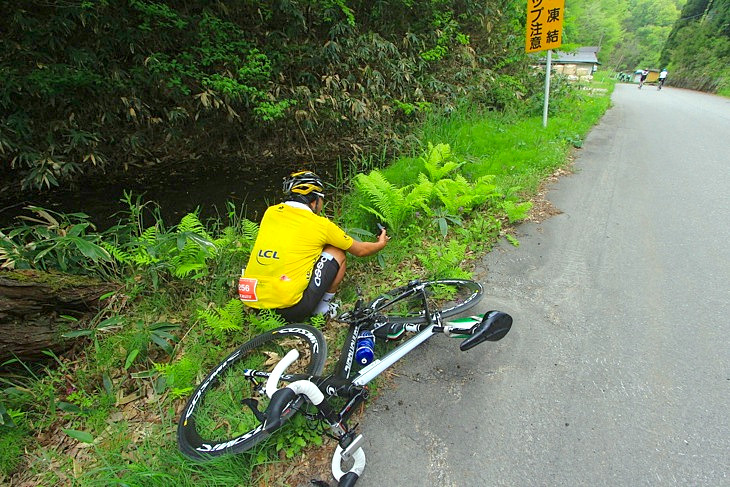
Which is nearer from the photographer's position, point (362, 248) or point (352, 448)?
point (352, 448)

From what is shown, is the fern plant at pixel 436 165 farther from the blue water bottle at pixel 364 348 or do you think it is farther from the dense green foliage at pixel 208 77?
the blue water bottle at pixel 364 348

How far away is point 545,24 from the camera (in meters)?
7.77

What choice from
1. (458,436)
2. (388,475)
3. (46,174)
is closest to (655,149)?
(458,436)

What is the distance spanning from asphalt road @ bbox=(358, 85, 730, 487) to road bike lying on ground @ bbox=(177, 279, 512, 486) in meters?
0.31

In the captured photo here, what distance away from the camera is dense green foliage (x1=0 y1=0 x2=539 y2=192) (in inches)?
218

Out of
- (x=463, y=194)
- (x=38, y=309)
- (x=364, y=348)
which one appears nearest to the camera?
(x=364, y=348)

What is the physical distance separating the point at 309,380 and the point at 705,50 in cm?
4547

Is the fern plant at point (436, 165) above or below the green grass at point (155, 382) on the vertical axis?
above

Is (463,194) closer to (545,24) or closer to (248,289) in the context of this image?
(248,289)

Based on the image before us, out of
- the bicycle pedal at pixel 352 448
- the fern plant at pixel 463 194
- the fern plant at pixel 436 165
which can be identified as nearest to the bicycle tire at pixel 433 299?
the bicycle pedal at pixel 352 448

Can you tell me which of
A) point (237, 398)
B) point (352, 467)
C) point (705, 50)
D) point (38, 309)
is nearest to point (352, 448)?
point (352, 467)

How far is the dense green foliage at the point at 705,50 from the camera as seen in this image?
26.7 m

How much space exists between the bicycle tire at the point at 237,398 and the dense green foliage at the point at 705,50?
31.7m

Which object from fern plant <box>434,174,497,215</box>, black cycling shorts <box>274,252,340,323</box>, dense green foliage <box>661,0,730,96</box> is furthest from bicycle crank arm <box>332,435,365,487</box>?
dense green foliage <box>661,0,730,96</box>
